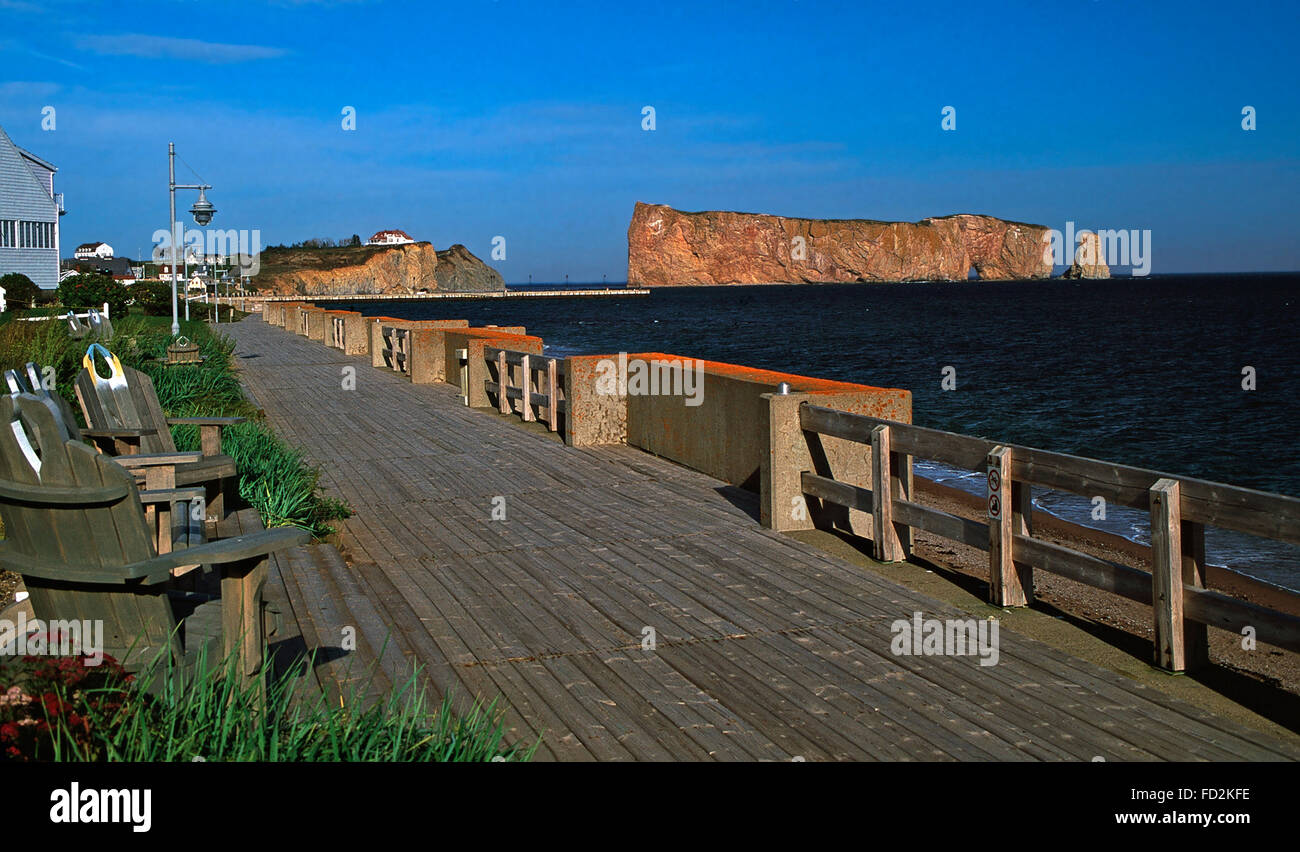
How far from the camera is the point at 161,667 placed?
3973mm

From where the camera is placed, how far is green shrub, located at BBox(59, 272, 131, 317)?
1734 inches

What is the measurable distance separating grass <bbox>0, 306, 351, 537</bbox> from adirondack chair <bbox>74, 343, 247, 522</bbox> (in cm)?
16

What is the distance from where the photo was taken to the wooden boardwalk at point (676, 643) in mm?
4547

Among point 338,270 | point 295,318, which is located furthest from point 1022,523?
point 338,270


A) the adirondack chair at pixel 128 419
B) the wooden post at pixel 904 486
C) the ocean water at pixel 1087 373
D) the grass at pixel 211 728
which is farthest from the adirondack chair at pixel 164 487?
the ocean water at pixel 1087 373

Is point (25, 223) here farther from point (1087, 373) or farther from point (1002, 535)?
point (1002, 535)

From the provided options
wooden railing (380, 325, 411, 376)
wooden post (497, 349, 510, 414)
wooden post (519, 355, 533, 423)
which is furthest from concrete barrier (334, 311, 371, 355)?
wooden post (519, 355, 533, 423)

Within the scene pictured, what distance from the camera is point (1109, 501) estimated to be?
594cm

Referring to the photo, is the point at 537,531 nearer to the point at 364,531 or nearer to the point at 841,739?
the point at 364,531

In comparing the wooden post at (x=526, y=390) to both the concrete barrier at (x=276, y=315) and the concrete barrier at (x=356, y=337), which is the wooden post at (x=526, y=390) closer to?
the concrete barrier at (x=356, y=337)

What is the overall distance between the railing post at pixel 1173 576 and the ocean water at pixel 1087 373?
741 cm

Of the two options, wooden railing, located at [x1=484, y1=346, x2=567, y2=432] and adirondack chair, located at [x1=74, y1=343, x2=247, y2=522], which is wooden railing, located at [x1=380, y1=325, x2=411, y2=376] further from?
adirondack chair, located at [x1=74, y1=343, x2=247, y2=522]
